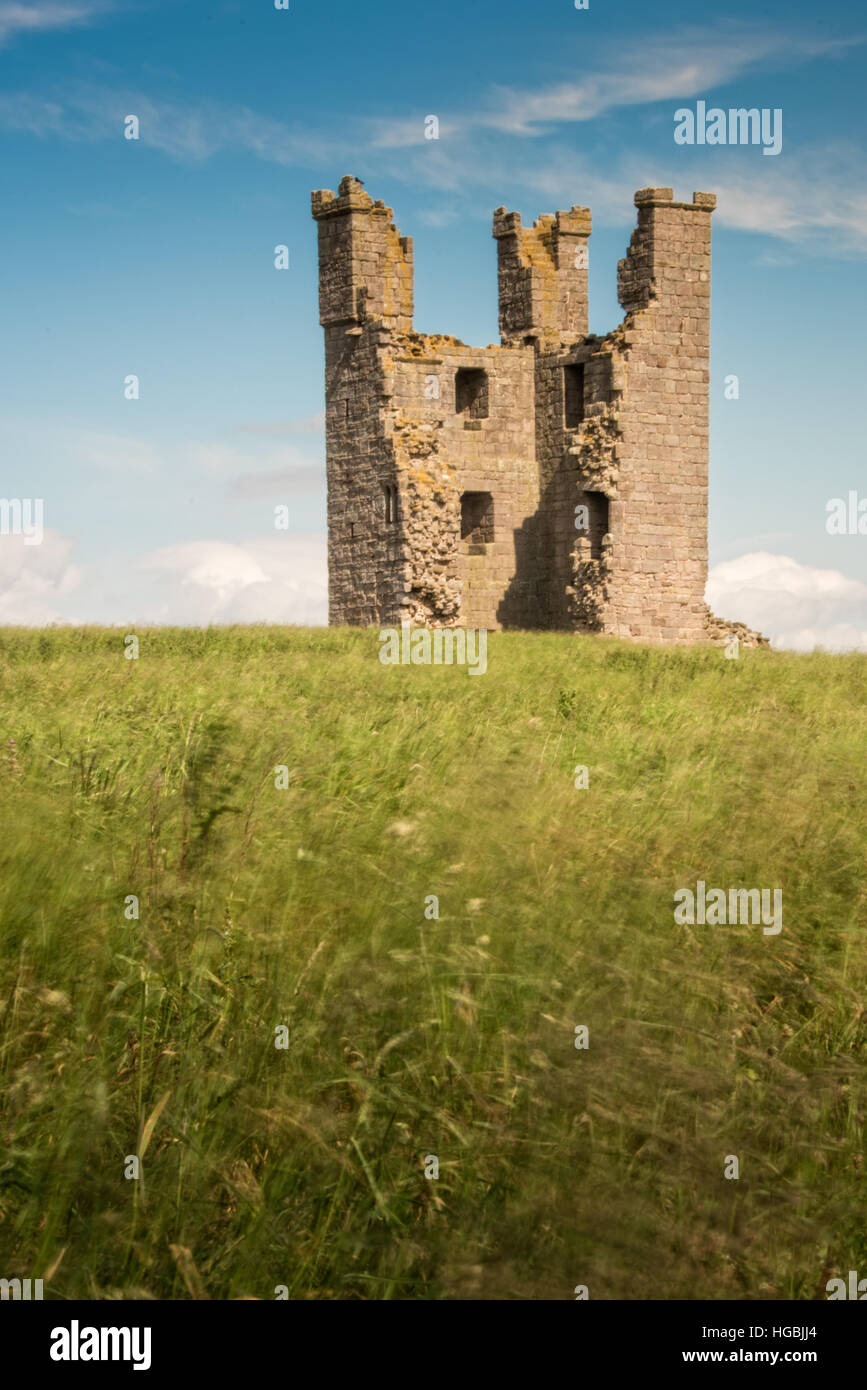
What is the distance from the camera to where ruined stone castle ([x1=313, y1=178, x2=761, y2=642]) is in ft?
→ 82.8

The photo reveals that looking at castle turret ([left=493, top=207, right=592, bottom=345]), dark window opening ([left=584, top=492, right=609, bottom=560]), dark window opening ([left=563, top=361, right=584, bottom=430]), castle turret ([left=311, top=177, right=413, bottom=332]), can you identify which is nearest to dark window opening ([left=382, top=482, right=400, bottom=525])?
castle turret ([left=311, top=177, right=413, bottom=332])

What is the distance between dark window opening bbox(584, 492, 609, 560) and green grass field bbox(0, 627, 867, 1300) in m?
19.3

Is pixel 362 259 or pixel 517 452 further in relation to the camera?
pixel 517 452

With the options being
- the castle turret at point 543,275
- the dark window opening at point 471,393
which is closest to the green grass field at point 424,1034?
the dark window opening at point 471,393

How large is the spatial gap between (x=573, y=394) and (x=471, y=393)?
80.0 inches

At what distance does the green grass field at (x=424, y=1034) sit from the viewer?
3.34m

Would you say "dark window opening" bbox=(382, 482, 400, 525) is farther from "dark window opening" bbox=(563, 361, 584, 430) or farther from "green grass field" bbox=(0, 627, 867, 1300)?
"green grass field" bbox=(0, 627, 867, 1300)

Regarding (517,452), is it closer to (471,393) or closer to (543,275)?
(471,393)

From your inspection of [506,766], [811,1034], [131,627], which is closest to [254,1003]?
[811,1034]

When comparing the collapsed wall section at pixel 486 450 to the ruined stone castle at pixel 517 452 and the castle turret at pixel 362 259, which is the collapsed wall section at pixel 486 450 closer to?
the ruined stone castle at pixel 517 452

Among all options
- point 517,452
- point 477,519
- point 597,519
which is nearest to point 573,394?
point 517,452

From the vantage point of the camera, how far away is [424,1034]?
4121 millimetres

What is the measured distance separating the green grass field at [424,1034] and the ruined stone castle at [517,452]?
18.4 m
